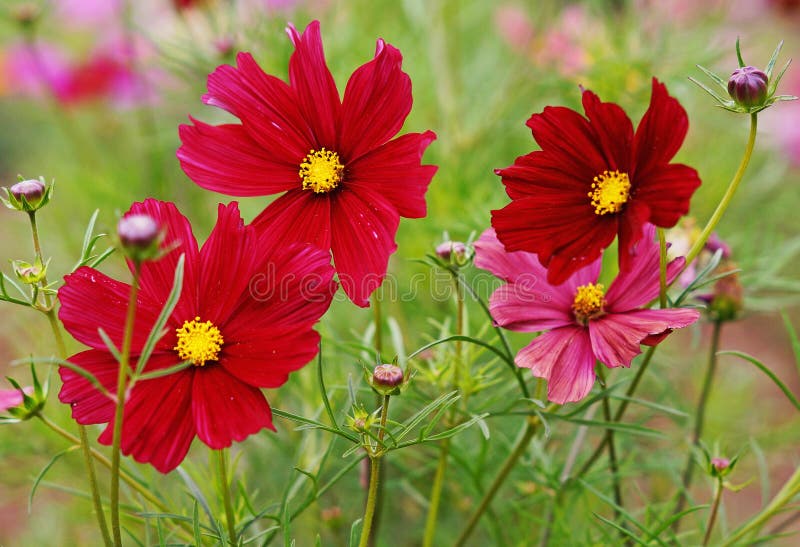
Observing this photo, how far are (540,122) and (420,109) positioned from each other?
73cm

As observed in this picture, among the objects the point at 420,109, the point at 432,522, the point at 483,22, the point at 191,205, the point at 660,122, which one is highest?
the point at 483,22

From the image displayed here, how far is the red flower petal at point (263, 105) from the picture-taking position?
442 mm

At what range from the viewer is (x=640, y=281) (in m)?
0.44

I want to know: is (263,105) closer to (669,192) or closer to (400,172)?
(400,172)

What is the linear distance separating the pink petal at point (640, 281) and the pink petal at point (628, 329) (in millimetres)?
11

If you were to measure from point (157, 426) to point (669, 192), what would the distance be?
0.27 metres

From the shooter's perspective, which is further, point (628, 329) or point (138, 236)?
point (628, 329)

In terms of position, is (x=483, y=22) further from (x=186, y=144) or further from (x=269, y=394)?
(x=186, y=144)

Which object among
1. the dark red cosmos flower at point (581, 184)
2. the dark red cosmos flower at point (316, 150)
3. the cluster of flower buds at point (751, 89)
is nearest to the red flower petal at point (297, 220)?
the dark red cosmos flower at point (316, 150)

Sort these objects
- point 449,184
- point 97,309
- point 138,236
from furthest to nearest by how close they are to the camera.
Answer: point 449,184, point 97,309, point 138,236

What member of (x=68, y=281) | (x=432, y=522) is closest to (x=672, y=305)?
(x=432, y=522)

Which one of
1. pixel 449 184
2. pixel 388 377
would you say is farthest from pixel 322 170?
pixel 449 184

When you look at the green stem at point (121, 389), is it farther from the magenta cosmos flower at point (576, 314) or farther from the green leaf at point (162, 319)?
the magenta cosmos flower at point (576, 314)

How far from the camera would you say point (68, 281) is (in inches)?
15.7
